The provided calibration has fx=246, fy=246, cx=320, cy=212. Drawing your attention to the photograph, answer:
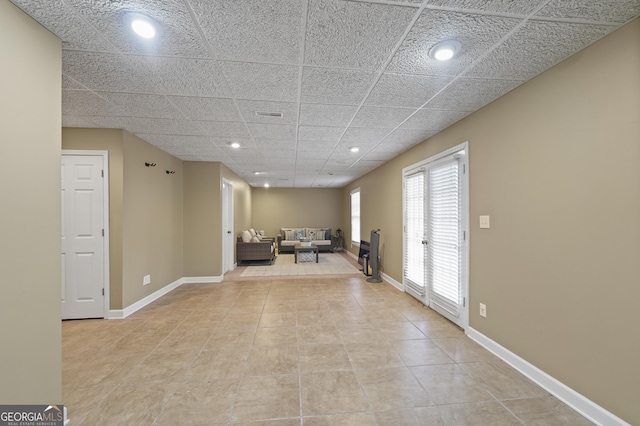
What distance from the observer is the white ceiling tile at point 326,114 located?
2.54 meters

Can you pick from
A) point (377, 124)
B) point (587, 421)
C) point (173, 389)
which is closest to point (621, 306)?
point (587, 421)

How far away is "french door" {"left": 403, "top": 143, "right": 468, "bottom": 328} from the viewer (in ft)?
9.55

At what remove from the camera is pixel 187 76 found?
1.99m

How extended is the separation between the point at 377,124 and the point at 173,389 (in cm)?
328

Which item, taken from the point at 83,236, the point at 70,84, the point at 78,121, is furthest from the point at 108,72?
the point at 83,236

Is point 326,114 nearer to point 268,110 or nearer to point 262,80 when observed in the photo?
point 268,110

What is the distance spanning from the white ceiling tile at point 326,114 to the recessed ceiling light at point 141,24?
1305mm

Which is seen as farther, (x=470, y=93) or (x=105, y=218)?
(x=105, y=218)

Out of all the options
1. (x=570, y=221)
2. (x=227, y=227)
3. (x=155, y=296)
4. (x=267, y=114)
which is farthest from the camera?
(x=227, y=227)

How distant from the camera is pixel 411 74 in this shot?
77.4 inches

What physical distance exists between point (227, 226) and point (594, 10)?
6057mm

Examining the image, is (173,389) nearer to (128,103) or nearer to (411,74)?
(128,103)

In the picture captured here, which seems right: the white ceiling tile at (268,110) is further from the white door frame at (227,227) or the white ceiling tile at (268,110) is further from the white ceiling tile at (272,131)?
the white door frame at (227,227)

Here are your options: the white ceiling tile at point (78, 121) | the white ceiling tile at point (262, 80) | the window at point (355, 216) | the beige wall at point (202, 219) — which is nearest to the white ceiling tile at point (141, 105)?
the white ceiling tile at point (78, 121)
